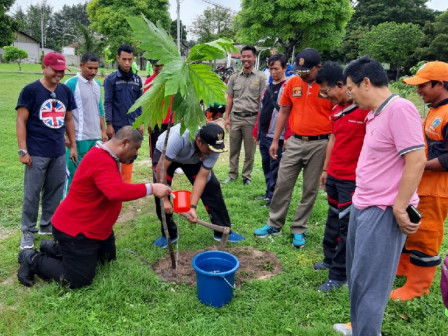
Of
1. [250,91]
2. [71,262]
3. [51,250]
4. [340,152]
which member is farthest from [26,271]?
[250,91]

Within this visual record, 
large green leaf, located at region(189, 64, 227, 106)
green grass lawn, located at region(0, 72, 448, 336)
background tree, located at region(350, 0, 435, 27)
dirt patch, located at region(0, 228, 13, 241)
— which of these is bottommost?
green grass lawn, located at region(0, 72, 448, 336)

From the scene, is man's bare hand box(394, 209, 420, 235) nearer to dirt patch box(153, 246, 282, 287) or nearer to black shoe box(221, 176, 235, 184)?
dirt patch box(153, 246, 282, 287)

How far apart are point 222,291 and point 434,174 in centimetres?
203

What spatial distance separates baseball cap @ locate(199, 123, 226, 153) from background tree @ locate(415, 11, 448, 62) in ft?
96.6

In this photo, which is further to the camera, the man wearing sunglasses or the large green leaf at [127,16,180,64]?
the man wearing sunglasses

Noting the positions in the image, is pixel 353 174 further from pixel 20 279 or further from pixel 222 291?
pixel 20 279

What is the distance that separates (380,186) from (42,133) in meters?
3.41

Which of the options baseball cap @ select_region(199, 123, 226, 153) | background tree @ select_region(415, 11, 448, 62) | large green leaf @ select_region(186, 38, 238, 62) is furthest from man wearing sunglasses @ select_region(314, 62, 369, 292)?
background tree @ select_region(415, 11, 448, 62)

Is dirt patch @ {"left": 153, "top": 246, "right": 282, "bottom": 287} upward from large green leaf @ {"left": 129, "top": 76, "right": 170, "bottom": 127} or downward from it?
downward

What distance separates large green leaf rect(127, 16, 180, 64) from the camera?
2.26 m

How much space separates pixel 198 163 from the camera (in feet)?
13.3

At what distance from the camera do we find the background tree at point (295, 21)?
26.4m

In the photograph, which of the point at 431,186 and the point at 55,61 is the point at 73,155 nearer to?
the point at 55,61

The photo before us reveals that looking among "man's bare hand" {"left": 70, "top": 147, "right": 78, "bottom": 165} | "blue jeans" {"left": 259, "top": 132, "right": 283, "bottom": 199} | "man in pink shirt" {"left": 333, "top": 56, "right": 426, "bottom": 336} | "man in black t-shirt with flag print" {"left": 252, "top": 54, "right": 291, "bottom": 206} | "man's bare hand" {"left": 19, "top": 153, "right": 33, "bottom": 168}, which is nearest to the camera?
"man in pink shirt" {"left": 333, "top": 56, "right": 426, "bottom": 336}
